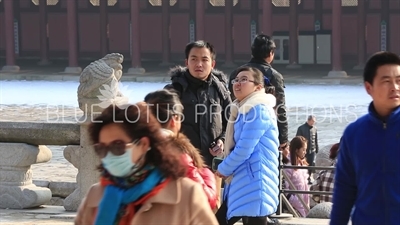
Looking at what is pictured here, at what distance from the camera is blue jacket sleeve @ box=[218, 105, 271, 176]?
A: 5.31 meters

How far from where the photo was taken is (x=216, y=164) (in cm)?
571

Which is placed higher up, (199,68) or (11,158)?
(199,68)

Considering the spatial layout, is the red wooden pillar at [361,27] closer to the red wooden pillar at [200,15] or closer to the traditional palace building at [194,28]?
the traditional palace building at [194,28]

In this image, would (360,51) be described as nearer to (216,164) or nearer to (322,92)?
(322,92)

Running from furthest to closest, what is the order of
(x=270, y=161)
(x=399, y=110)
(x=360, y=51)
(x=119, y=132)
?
(x=360, y=51), (x=270, y=161), (x=399, y=110), (x=119, y=132)

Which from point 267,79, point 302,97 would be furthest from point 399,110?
point 302,97

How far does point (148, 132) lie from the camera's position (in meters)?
2.97

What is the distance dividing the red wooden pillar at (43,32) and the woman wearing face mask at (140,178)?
105 feet

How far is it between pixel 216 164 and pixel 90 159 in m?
2.02

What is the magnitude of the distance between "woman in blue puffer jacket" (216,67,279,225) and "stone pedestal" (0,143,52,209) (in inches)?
106

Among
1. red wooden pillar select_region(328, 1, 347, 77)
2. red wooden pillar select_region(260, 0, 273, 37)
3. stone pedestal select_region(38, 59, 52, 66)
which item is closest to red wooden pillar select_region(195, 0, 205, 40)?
red wooden pillar select_region(260, 0, 273, 37)

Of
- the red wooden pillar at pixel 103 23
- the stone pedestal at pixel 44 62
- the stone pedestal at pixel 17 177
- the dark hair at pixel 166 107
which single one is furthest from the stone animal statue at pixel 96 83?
the stone pedestal at pixel 44 62

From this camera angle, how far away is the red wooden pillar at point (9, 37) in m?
33.2

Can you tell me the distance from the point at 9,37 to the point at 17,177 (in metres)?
26.0
